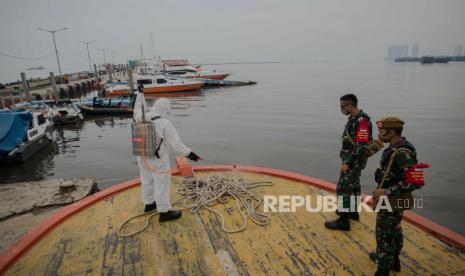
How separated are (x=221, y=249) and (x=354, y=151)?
1934 millimetres

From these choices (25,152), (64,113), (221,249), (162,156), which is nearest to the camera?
(221,249)

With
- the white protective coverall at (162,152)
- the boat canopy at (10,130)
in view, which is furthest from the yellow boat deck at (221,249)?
the boat canopy at (10,130)

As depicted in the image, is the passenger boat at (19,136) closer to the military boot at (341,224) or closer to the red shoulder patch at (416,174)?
the military boot at (341,224)

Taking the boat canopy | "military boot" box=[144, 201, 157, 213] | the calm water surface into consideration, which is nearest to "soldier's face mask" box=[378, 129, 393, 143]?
"military boot" box=[144, 201, 157, 213]

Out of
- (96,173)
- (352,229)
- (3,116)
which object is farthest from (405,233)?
(3,116)

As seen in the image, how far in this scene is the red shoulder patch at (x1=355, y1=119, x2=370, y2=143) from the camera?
301cm

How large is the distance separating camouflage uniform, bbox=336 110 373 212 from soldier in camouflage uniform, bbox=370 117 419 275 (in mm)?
468

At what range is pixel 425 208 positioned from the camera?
754 cm

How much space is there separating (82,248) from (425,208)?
8.36m

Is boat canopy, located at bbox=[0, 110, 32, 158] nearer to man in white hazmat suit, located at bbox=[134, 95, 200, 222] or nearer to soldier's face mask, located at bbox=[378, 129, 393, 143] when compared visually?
man in white hazmat suit, located at bbox=[134, 95, 200, 222]

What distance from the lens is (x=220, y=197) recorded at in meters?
4.41

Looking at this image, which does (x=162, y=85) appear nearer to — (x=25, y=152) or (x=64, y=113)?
(x=64, y=113)

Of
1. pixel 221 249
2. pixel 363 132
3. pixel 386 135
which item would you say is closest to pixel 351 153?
pixel 363 132

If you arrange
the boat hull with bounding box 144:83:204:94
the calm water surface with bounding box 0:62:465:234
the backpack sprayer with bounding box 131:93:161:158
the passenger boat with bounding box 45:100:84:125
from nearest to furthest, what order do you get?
the backpack sprayer with bounding box 131:93:161:158
the calm water surface with bounding box 0:62:465:234
the passenger boat with bounding box 45:100:84:125
the boat hull with bounding box 144:83:204:94
